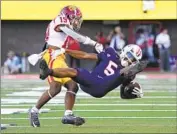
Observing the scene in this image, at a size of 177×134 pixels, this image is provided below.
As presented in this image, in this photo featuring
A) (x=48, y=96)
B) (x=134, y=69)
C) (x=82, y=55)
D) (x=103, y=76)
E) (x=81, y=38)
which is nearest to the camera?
(x=134, y=69)

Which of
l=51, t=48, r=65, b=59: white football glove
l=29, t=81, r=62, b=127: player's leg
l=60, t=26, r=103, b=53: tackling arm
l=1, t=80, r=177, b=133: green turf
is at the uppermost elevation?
l=60, t=26, r=103, b=53: tackling arm

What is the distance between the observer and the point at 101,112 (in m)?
13.8

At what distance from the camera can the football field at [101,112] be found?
1105 centimetres

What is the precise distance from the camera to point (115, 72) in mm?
9906

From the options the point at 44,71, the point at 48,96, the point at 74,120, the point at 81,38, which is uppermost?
the point at 81,38

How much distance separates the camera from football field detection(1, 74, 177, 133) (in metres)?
11.0

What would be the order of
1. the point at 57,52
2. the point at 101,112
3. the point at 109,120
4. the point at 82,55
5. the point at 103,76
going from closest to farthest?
1. the point at 103,76
2. the point at 82,55
3. the point at 57,52
4. the point at 109,120
5. the point at 101,112

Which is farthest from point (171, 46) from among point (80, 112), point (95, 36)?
point (80, 112)

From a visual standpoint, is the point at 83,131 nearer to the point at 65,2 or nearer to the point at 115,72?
the point at 115,72

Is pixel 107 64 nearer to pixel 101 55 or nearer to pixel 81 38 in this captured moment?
pixel 101 55

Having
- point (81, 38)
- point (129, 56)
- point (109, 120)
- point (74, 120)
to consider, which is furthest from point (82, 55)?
point (109, 120)

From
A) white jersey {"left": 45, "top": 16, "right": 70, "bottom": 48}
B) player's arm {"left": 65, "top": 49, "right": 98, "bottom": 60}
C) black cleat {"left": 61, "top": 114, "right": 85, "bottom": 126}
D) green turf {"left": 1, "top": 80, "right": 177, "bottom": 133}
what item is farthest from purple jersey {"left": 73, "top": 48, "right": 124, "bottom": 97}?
green turf {"left": 1, "top": 80, "right": 177, "bottom": 133}

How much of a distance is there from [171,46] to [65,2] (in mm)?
4654

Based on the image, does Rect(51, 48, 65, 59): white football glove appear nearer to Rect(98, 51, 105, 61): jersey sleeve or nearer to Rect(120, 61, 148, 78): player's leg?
Rect(98, 51, 105, 61): jersey sleeve
